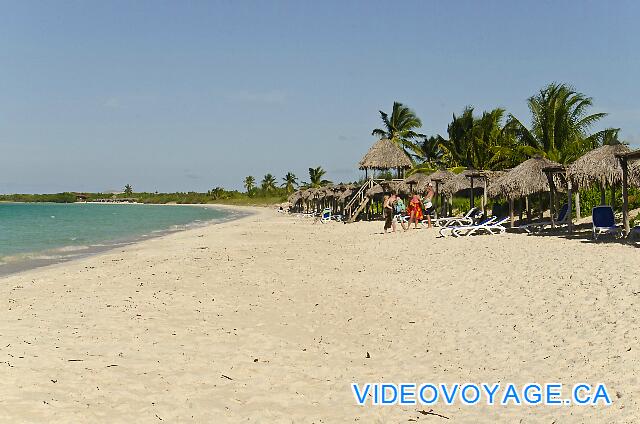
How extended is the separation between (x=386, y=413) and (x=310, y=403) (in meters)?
0.66

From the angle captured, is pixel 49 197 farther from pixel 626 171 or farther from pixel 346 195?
pixel 626 171

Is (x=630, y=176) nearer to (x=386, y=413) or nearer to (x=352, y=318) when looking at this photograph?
(x=352, y=318)

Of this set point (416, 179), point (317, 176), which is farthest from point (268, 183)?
point (416, 179)

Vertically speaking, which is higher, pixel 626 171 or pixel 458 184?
pixel 458 184

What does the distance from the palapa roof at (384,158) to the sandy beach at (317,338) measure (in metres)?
21.3

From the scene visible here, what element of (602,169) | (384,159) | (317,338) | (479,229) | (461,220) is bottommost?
(317,338)

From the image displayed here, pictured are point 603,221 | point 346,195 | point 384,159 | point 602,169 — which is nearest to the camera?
point 603,221

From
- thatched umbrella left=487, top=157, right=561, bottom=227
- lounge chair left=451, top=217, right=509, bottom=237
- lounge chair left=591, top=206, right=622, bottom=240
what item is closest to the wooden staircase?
lounge chair left=451, top=217, right=509, bottom=237

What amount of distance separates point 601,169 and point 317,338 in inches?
407

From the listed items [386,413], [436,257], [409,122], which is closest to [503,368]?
[386,413]

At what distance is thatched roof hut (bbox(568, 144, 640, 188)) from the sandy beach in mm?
2879

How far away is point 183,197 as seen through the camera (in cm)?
13925

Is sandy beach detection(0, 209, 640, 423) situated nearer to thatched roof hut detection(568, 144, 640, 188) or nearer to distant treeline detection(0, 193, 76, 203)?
thatched roof hut detection(568, 144, 640, 188)

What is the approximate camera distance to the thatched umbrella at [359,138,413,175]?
3259 centimetres
